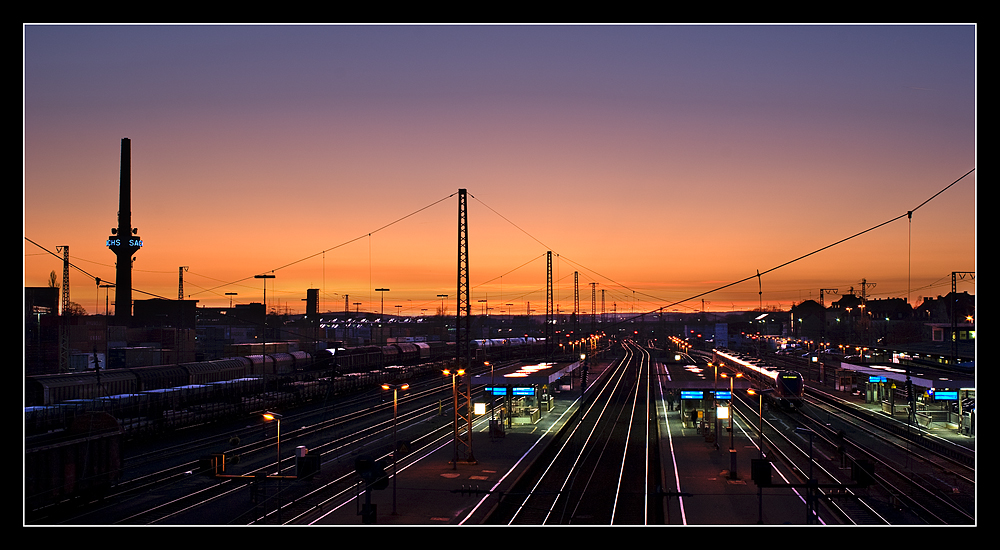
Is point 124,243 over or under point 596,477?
over

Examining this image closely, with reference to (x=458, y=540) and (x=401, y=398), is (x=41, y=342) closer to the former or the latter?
(x=401, y=398)

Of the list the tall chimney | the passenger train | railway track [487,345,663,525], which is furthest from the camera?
the tall chimney

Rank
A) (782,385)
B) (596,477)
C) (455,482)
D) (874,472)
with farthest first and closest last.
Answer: (782,385)
(596,477)
(874,472)
(455,482)

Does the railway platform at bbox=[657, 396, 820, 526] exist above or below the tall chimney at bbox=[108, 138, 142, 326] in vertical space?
below

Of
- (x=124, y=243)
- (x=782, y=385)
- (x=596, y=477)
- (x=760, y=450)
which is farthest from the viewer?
(x=124, y=243)

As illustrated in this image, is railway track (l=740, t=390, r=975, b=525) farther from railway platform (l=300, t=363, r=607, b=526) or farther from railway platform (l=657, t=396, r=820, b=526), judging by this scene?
railway platform (l=300, t=363, r=607, b=526)

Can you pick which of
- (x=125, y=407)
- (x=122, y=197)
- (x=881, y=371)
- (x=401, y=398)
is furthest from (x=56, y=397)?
(x=122, y=197)

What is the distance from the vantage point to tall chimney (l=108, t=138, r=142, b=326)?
291ft

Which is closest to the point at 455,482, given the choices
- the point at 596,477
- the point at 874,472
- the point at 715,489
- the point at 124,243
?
the point at 596,477

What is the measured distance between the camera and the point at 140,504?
80.1ft

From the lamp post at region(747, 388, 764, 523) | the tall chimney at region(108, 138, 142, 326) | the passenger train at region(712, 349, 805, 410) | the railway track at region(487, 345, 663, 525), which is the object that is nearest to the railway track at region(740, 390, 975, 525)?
the lamp post at region(747, 388, 764, 523)

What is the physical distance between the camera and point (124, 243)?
90.4m

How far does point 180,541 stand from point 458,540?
350cm

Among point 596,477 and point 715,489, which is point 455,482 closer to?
point 596,477
